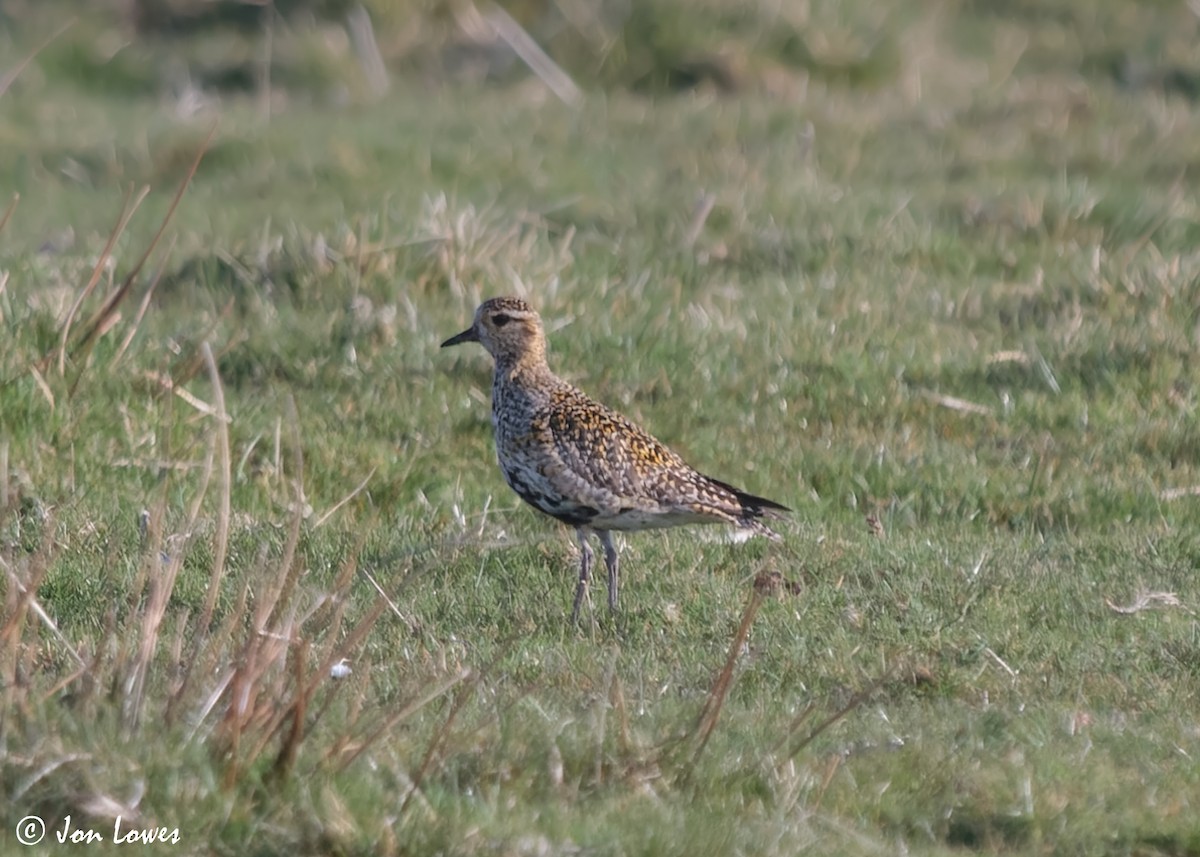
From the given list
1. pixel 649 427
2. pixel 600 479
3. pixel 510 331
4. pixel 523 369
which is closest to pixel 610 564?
pixel 600 479

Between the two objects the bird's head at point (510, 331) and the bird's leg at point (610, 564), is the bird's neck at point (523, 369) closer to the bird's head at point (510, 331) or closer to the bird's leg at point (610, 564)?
the bird's head at point (510, 331)

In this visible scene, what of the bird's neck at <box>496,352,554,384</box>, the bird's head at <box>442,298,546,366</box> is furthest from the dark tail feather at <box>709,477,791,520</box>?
the bird's head at <box>442,298,546,366</box>

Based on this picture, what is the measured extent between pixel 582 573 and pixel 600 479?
0.34m

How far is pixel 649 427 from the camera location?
350 inches

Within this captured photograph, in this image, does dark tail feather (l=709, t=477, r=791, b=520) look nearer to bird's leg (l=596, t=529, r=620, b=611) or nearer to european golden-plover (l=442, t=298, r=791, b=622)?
european golden-plover (l=442, t=298, r=791, b=622)

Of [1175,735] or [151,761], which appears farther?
[1175,735]

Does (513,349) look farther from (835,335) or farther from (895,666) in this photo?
(835,335)

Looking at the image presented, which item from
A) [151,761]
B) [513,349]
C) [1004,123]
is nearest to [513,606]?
[513,349]

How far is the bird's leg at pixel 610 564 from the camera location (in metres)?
6.82

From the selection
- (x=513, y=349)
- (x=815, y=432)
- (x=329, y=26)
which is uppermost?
(x=513, y=349)

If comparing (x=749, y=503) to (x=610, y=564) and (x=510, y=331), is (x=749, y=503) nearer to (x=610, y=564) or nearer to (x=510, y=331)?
(x=610, y=564)

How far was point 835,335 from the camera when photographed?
32.5ft

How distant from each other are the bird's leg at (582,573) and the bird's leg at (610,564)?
6cm

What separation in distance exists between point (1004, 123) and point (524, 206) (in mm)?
4284
